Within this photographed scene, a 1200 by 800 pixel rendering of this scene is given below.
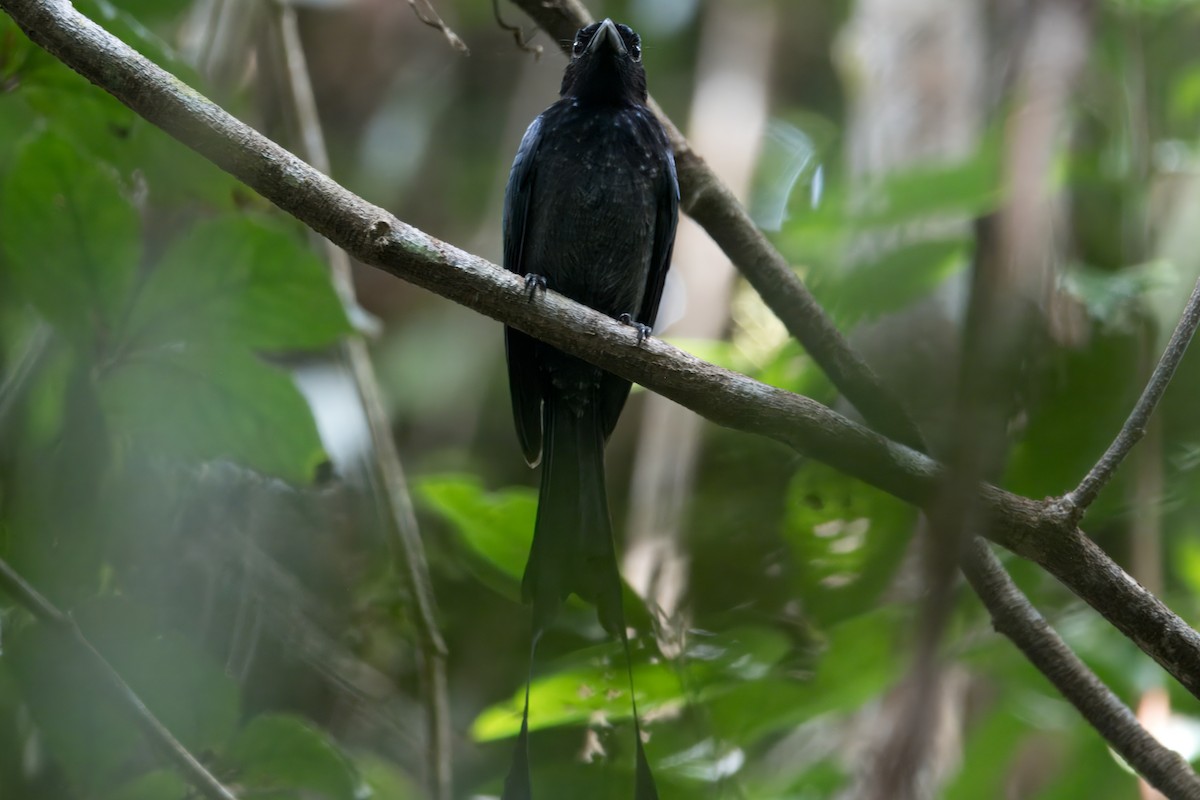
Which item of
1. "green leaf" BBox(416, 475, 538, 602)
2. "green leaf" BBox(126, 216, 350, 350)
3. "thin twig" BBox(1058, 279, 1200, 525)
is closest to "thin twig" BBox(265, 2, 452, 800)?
"green leaf" BBox(126, 216, 350, 350)

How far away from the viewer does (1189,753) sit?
2904 mm

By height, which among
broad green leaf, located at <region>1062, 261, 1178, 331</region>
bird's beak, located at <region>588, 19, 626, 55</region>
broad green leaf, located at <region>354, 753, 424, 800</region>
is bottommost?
broad green leaf, located at <region>354, 753, 424, 800</region>

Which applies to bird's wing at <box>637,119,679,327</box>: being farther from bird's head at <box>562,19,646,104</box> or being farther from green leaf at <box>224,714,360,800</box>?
green leaf at <box>224,714,360,800</box>

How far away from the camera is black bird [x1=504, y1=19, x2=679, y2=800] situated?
131 inches

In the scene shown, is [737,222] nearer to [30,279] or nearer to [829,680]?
[829,680]

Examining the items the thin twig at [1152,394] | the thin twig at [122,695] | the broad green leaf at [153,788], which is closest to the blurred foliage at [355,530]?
the broad green leaf at [153,788]

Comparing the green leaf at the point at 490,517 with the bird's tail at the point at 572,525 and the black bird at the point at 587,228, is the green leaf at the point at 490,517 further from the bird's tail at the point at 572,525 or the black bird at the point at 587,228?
the black bird at the point at 587,228

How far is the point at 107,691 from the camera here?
2.06 metres

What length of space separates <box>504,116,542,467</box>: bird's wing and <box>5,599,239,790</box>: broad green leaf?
1.34 meters

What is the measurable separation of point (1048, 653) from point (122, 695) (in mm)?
1859

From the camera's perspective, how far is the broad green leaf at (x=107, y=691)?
6.97 ft

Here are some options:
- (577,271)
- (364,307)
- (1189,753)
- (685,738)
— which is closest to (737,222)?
(577,271)

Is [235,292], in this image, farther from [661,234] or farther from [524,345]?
[661,234]

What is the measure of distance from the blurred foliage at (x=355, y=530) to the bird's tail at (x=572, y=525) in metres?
0.10
